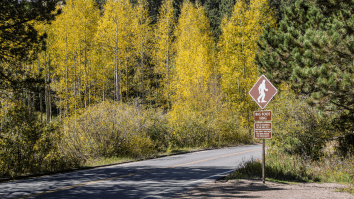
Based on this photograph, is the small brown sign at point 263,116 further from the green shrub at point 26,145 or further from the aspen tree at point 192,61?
the aspen tree at point 192,61

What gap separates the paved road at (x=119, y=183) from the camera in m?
7.71

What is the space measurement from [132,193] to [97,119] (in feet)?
24.0

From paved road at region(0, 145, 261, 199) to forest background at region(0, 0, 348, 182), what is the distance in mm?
1892

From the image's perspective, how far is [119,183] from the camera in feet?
29.7

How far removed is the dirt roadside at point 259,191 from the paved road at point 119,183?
667 millimetres

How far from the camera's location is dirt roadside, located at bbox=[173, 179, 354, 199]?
24.5ft

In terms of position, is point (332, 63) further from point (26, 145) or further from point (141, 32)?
point (141, 32)

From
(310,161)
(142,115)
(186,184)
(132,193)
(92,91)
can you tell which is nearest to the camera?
(132,193)

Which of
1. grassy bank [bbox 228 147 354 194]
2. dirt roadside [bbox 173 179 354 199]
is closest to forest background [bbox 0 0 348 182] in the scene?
grassy bank [bbox 228 147 354 194]

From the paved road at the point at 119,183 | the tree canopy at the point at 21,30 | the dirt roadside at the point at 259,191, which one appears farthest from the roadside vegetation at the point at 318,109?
the tree canopy at the point at 21,30

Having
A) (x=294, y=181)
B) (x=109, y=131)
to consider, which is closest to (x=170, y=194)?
(x=294, y=181)

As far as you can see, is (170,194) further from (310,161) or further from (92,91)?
(92,91)

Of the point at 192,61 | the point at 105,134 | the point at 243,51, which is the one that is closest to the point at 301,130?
the point at 105,134

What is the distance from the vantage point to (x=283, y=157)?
1207 cm
